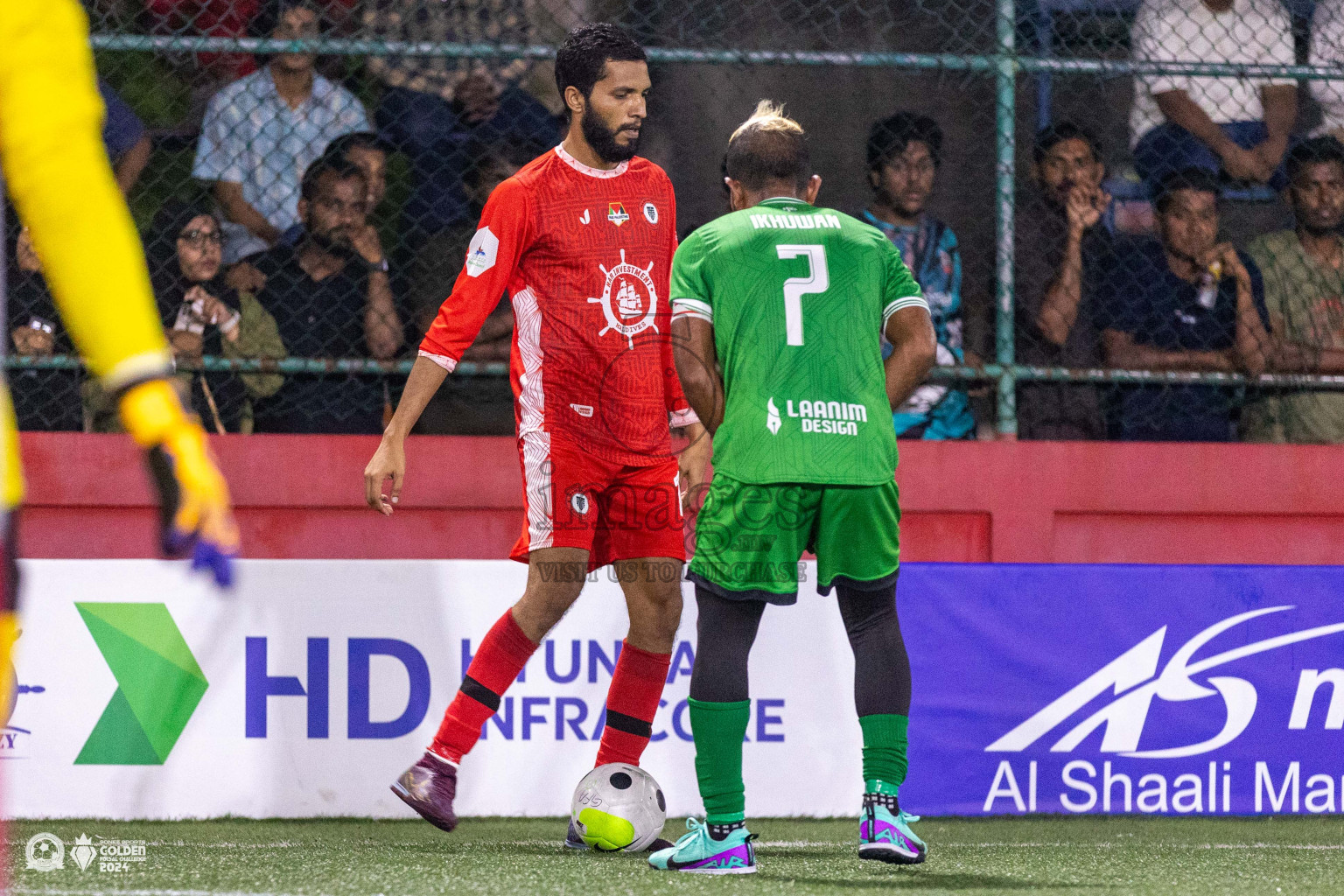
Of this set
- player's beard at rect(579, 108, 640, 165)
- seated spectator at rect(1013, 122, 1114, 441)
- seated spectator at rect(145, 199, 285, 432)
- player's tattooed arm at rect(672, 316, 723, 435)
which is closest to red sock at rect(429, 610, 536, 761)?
player's tattooed arm at rect(672, 316, 723, 435)

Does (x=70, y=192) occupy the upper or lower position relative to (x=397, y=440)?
upper

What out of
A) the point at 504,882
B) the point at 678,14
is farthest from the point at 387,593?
the point at 678,14

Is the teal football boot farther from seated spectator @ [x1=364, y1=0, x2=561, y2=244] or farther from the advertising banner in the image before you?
seated spectator @ [x1=364, y1=0, x2=561, y2=244]

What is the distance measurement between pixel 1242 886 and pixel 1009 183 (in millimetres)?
2874

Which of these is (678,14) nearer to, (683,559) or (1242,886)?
(683,559)

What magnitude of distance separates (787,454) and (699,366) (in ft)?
0.95

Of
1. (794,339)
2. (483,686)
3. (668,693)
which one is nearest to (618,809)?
(483,686)

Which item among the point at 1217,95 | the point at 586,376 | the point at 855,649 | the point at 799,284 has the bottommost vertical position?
the point at 855,649

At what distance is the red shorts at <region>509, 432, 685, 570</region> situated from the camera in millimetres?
3832

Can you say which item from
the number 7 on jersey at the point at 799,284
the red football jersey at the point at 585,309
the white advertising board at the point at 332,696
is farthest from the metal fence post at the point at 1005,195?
the number 7 on jersey at the point at 799,284

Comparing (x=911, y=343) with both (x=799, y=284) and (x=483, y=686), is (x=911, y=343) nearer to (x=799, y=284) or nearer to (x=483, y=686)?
(x=799, y=284)

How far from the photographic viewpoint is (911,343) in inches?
136

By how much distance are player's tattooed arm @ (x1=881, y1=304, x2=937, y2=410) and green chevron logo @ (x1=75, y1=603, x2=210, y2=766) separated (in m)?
2.29

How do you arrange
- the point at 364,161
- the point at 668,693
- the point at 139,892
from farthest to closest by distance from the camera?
the point at 364,161, the point at 668,693, the point at 139,892
